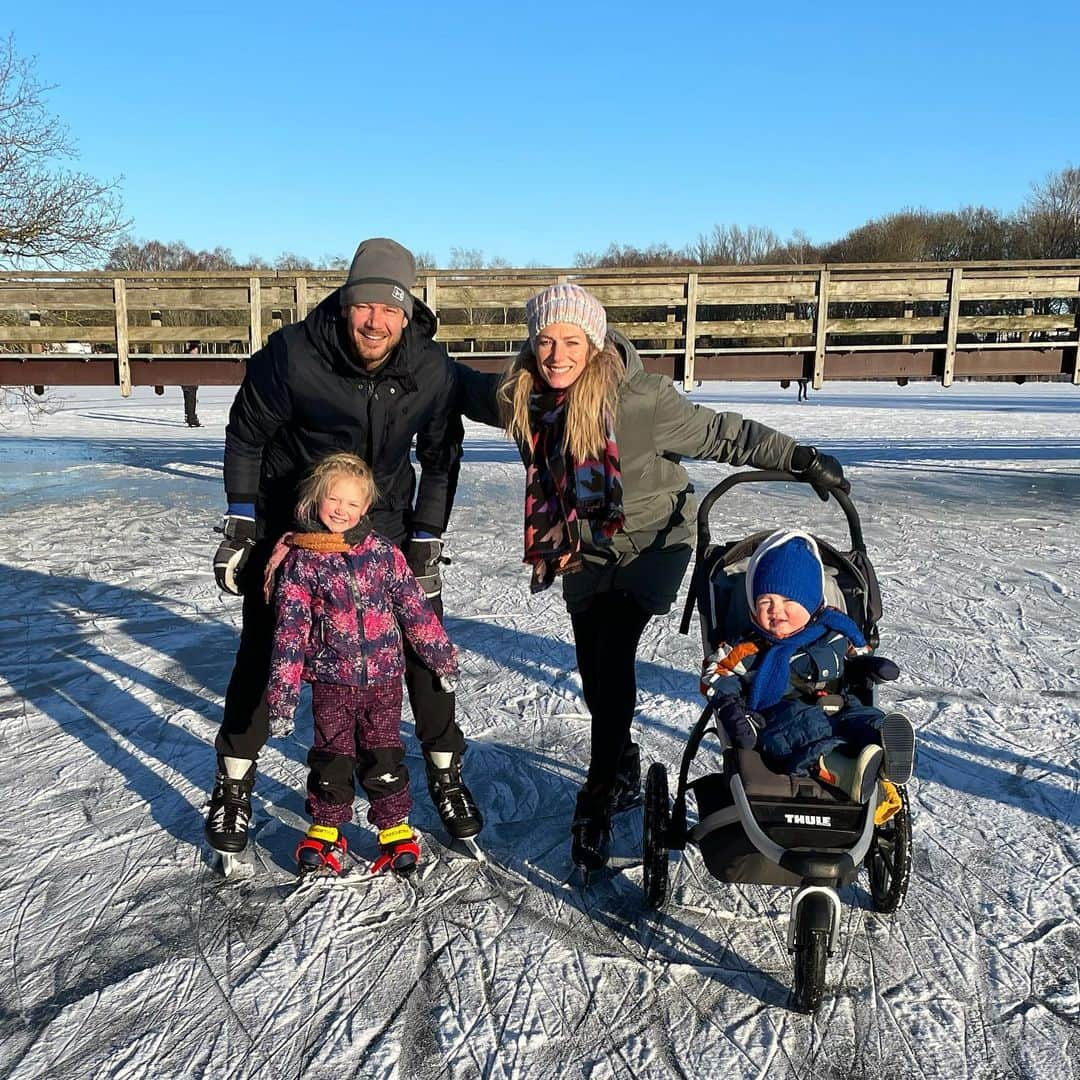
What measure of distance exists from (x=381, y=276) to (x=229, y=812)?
68.5 inches

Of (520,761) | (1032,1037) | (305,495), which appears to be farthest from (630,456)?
(1032,1037)

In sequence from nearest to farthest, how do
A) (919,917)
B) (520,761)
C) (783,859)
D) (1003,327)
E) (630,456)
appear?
(783,859)
(919,917)
(630,456)
(520,761)
(1003,327)

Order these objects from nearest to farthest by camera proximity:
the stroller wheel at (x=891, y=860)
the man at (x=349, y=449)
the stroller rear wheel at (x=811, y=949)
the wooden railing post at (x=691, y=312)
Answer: the stroller rear wheel at (x=811, y=949) < the stroller wheel at (x=891, y=860) < the man at (x=349, y=449) < the wooden railing post at (x=691, y=312)

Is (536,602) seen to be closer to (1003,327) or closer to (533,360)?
(533,360)

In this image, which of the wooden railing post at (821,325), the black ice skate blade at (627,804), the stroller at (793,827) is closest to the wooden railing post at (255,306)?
the wooden railing post at (821,325)

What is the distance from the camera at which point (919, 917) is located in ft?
8.86

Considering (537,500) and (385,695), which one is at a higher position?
(537,500)

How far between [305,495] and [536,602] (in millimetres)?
3574

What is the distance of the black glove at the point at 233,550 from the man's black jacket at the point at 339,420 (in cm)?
7

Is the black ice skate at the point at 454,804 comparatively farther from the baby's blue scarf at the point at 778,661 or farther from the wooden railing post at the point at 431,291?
the wooden railing post at the point at 431,291

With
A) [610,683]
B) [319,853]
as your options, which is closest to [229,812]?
[319,853]

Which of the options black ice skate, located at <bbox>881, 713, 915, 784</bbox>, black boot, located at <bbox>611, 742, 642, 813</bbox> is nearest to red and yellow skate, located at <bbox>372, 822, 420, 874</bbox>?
black boot, located at <bbox>611, 742, 642, 813</bbox>

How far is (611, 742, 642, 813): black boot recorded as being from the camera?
328 centimetres

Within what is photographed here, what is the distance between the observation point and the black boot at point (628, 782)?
10.8ft
